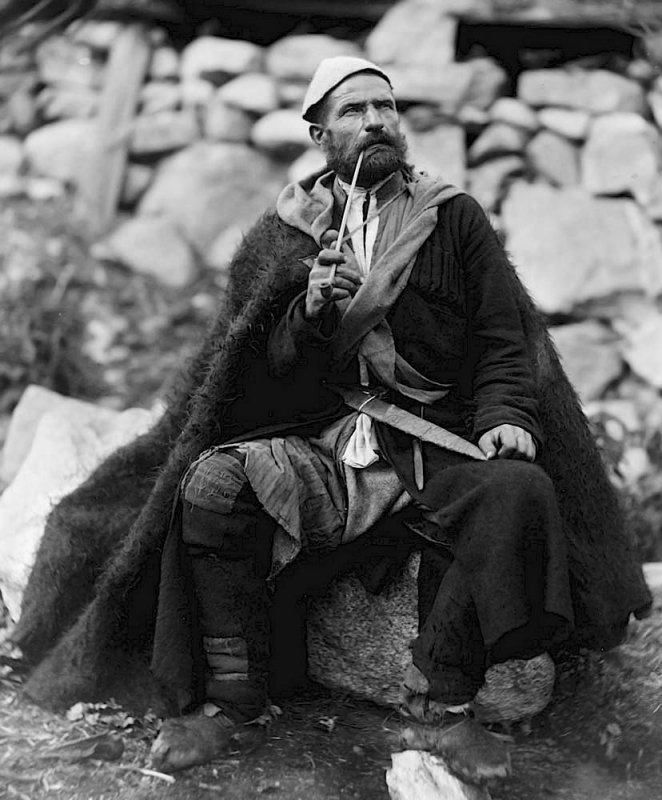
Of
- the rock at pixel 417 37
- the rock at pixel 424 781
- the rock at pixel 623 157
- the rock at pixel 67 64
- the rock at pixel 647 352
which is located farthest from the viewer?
the rock at pixel 67 64

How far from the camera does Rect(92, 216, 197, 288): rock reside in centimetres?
699

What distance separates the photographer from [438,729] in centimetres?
295

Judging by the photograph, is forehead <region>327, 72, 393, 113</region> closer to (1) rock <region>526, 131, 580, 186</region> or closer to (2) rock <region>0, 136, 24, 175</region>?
(1) rock <region>526, 131, 580, 186</region>

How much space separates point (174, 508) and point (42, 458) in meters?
1.38

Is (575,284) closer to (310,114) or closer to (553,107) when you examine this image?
(553,107)

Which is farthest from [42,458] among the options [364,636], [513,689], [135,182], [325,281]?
[135,182]

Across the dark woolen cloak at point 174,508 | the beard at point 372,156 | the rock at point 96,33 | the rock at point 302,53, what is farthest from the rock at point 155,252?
the beard at point 372,156

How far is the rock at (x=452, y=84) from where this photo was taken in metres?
6.77

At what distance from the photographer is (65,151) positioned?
7492 millimetres

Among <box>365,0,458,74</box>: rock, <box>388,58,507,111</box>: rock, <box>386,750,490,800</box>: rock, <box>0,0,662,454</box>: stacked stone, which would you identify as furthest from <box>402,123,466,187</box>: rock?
<box>386,750,490,800</box>: rock

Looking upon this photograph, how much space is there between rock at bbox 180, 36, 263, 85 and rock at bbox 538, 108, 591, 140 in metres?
1.83

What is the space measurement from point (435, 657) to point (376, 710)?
0.63m

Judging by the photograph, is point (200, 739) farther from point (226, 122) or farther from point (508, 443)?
point (226, 122)

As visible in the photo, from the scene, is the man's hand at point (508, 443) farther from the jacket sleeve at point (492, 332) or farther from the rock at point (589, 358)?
the rock at point (589, 358)
